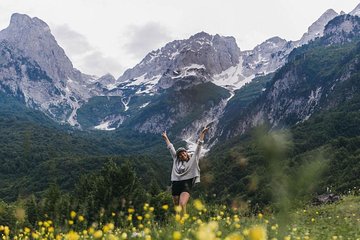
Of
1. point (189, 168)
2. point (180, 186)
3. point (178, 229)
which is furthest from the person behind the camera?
point (180, 186)

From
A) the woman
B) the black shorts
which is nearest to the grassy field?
the woman

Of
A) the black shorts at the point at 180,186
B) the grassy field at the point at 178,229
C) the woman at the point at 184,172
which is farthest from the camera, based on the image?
the black shorts at the point at 180,186

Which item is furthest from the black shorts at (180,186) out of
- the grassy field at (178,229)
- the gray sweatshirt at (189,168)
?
the grassy field at (178,229)

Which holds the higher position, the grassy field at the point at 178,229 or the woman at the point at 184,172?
the woman at the point at 184,172

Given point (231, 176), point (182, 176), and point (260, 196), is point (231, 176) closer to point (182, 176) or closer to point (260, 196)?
point (260, 196)

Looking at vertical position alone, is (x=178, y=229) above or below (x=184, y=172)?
below

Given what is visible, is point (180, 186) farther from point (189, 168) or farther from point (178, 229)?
point (178, 229)

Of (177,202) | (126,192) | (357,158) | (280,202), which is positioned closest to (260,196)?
(357,158)

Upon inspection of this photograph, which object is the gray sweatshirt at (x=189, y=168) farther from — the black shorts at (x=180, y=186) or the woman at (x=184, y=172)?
→ the black shorts at (x=180, y=186)

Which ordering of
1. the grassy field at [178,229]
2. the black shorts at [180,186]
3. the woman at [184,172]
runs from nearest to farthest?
the grassy field at [178,229] < the woman at [184,172] < the black shorts at [180,186]

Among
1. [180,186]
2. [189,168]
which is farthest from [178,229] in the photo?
[180,186]

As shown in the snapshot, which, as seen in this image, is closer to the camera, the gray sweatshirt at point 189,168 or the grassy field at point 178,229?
the grassy field at point 178,229

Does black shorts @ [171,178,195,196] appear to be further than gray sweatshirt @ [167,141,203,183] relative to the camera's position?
Yes

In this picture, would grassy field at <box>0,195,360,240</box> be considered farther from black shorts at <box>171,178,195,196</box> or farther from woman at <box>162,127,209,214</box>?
black shorts at <box>171,178,195,196</box>
